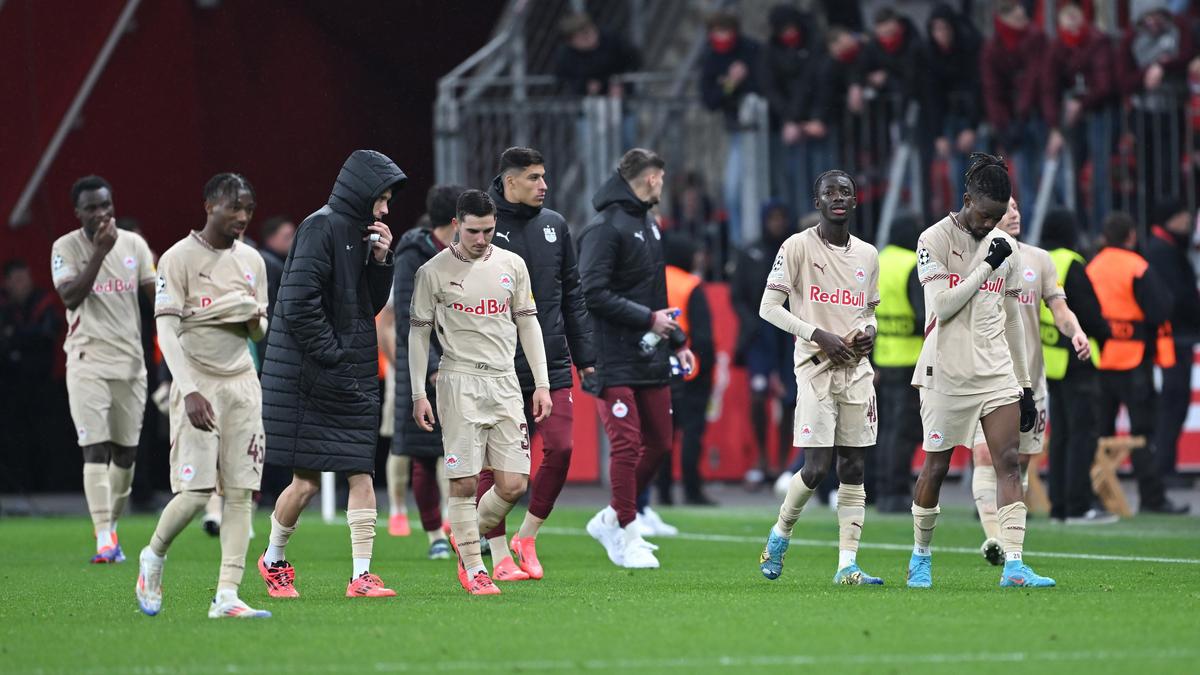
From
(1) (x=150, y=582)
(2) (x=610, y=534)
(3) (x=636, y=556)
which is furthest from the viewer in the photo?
(2) (x=610, y=534)

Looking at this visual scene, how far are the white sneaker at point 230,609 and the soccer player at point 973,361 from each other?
3.25m

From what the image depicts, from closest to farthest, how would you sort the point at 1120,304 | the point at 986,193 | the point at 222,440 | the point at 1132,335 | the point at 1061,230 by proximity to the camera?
1. the point at 222,440
2. the point at 986,193
3. the point at 1061,230
4. the point at 1120,304
5. the point at 1132,335

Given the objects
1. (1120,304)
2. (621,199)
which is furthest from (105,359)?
(1120,304)

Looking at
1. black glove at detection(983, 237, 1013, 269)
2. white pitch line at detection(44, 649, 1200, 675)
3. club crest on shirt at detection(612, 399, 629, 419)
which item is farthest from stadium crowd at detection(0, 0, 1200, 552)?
white pitch line at detection(44, 649, 1200, 675)

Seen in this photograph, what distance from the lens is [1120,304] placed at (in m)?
16.0

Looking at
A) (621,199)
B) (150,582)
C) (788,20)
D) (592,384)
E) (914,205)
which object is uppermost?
(788,20)

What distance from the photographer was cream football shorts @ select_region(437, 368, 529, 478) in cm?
1009

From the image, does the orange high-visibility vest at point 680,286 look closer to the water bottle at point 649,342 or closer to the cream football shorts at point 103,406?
the water bottle at point 649,342

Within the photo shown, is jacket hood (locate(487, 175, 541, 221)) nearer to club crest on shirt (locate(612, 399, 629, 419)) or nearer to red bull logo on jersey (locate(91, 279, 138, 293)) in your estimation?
club crest on shirt (locate(612, 399, 629, 419))

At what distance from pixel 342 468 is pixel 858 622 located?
8.73ft

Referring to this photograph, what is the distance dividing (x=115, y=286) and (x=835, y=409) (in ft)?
17.7

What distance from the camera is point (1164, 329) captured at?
1672cm

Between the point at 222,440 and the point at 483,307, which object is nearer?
the point at 222,440

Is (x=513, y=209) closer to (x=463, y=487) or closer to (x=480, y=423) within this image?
(x=480, y=423)
